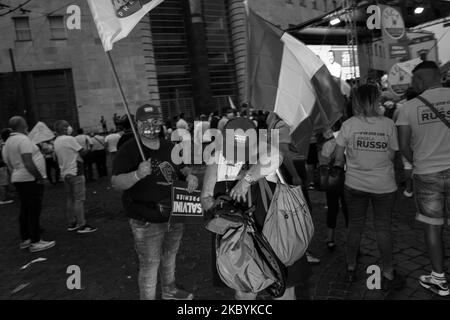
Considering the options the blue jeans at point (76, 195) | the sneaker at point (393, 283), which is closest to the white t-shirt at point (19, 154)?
the blue jeans at point (76, 195)

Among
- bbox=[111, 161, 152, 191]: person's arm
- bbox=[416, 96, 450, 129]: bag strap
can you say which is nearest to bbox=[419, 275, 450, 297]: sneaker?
bbox=[416, 96, 450, 129]: bag strap

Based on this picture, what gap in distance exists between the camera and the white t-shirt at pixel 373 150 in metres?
3.42

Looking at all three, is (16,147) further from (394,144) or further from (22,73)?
(22,73)

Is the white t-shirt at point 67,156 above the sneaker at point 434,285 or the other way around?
above

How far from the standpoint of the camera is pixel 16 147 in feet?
18.6

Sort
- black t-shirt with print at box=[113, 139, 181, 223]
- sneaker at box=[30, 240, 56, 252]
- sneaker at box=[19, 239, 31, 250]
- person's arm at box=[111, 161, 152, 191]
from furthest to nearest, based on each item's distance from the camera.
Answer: sneaker at box=[19, 239, 31, 250] < sneaker at box=[30, 240, 56, 252] < black t-shirt with print at box=[113, 139, 181, 223] < person's arm at box=[111, 161, 152, 191]

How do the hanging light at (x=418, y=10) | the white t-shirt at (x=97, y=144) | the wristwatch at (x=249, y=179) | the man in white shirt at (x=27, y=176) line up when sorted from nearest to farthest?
the wristwatch at (x=249, y=179) < the man in white shirt at (x=27, y=176) < the white t-shirt at (x=97, y=144) < the hanging light at (x=418, y=10)

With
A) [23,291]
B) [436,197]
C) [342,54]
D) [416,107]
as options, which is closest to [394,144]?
Answer: [416,107]

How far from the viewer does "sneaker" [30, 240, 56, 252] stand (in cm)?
580

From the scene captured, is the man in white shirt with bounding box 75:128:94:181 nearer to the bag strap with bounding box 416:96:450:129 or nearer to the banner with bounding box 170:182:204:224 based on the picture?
the banner with bounding box 170:182:204:224

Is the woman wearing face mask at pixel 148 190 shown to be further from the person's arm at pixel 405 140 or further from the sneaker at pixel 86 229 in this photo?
the sneaker at pixel 86 229

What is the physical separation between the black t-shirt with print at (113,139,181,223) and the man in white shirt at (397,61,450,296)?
2294 mm

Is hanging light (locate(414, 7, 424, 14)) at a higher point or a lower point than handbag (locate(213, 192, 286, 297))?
higher
